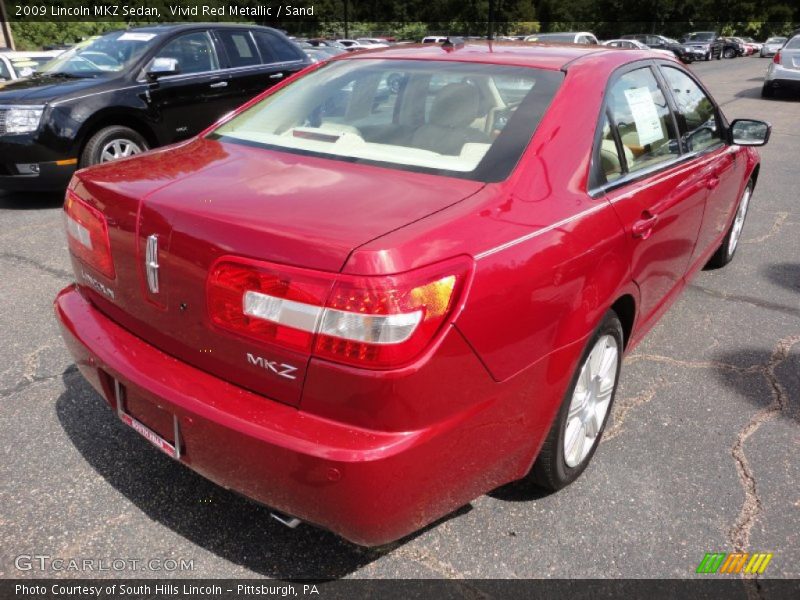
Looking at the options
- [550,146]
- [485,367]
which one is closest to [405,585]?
[485,367]

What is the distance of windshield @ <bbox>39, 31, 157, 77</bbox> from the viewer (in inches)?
263

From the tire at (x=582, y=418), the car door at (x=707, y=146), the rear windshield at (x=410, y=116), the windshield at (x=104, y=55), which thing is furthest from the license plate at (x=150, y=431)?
the windshield at (x=104, y=55)

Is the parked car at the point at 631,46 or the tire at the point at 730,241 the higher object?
the parked car at the point at 631,46

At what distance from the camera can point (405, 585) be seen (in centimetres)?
208

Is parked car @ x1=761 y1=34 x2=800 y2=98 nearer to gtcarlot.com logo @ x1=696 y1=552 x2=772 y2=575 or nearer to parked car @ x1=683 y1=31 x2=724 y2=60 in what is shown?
gtcarlot.com logo @ x1=696 y1=552 x2=772 y2=575

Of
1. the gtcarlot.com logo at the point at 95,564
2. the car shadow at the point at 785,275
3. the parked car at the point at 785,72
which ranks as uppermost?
the parked car at the point at 785,72

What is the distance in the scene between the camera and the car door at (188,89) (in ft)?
22.1

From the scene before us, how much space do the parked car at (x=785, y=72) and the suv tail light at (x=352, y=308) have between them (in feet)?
58.2

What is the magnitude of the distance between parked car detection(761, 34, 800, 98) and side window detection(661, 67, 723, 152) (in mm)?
14953

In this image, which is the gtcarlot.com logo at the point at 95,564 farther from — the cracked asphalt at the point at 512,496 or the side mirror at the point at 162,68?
the side mirror at the point at 162,68

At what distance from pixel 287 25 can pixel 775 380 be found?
7175cm

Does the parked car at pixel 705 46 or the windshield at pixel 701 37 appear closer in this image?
the parked car at pixel 705 46

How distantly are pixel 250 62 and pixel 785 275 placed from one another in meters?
6.02

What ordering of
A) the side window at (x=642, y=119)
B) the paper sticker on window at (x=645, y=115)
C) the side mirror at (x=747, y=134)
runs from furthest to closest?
the side mirror at (x=747, y=134) < the paper sticker on window at (x=645, y=115) < the side window at (x=642, y=119)
